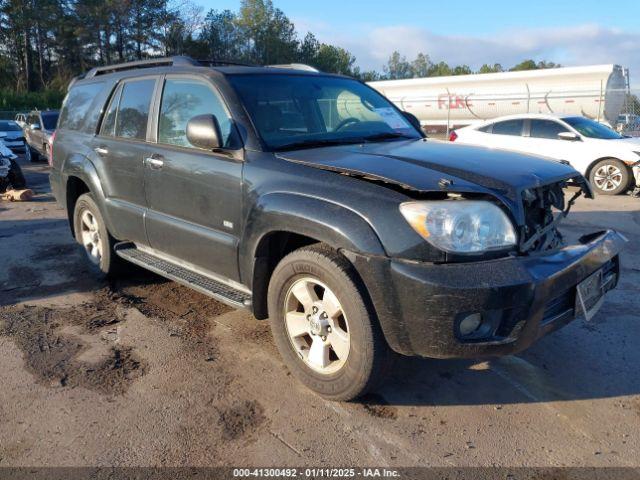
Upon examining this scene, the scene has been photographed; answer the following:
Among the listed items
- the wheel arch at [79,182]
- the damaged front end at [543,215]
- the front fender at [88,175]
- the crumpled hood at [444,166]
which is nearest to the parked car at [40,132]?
the wheel arch at [79,182]

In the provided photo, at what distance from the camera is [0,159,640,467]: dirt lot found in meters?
2.81

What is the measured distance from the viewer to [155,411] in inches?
126

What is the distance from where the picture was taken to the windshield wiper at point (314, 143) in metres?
3.62

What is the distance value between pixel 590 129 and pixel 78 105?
32.0 feet

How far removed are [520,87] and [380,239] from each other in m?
21.3

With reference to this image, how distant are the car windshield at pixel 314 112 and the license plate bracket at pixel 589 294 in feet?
5.53

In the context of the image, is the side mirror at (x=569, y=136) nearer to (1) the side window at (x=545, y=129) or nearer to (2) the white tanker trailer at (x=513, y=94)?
(1) the side window at (x=545, y=129)

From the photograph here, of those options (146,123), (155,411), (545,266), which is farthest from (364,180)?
(146,123)

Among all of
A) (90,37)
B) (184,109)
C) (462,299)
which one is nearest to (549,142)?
(184,109)

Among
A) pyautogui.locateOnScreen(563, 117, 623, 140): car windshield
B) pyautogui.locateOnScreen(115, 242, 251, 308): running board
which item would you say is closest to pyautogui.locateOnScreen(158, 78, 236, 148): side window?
pyautogui.locateOnScreen(115, 242, 251, 308): running board

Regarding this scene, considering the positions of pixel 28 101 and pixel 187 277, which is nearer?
pixel 187 277

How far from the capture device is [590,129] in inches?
447

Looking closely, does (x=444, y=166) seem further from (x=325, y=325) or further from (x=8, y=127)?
(x=8, y=127)

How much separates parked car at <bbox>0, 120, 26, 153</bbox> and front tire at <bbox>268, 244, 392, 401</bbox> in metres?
20.0
